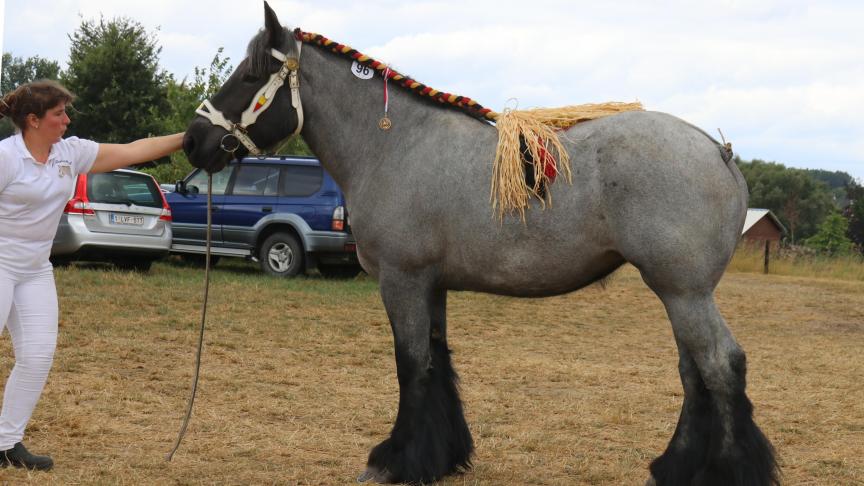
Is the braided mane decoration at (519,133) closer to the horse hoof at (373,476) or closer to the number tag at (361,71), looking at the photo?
the number tag at (361,71)

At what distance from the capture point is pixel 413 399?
174 inches

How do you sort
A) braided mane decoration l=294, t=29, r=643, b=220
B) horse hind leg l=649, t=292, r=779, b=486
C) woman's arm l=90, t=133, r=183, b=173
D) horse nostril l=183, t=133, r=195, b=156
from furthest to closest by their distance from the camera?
woman's arm l=90, t=133, r=183, b=173 < horse nostril l=183, t=133, r=195, b=156 < braided mane decoration l=294, t=29, r=643, b=220 < horse hind leg l=649, t=292, r=779, b=486

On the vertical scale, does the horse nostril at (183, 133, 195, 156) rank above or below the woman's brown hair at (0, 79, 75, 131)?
below

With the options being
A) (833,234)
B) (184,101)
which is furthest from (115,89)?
(833,234)

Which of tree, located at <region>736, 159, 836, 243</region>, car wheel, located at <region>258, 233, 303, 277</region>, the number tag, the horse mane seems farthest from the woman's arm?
tree, located at <region>736, 159, 836, 243</region>

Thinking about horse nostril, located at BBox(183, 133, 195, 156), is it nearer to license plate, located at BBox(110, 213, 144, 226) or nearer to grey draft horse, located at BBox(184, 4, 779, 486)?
grey draft horse, located at BBox(184, 4, 779, 486)

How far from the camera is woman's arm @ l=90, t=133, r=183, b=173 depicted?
4.81 meters

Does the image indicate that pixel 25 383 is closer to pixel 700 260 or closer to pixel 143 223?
pixel 700 260

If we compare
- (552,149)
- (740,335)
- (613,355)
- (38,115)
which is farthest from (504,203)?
(740,335)

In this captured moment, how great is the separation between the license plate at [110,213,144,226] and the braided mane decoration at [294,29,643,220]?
9399 mm

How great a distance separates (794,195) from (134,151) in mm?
50718

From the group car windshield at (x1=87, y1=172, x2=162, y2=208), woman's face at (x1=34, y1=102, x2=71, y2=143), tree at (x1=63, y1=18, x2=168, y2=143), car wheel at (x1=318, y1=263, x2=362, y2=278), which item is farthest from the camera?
tree at (x1=63, y1=18, x2=168, y2=143)

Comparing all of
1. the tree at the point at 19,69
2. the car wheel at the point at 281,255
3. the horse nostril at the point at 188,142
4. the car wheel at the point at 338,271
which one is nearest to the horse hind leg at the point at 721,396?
the horse nostril at the point at 188,142

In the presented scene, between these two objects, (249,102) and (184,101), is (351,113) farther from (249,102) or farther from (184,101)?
(184,101)
